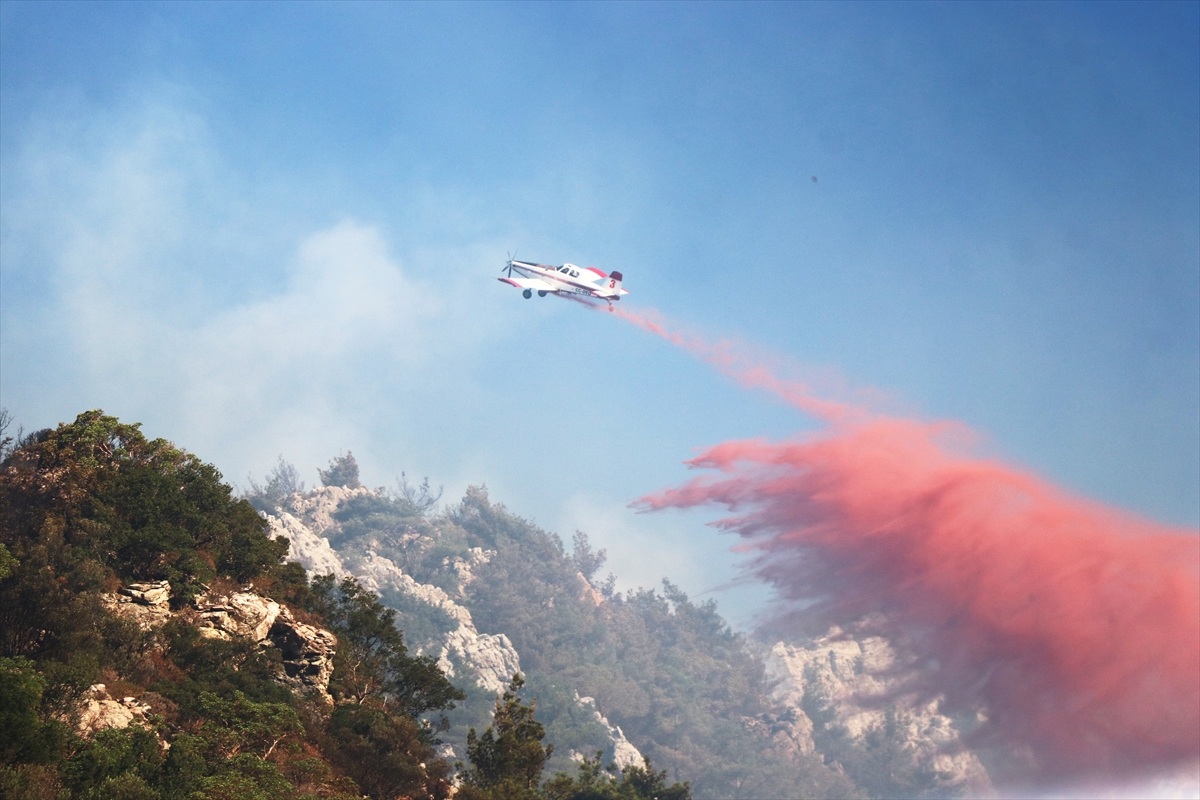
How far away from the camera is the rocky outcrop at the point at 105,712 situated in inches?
1180

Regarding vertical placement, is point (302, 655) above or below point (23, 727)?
above

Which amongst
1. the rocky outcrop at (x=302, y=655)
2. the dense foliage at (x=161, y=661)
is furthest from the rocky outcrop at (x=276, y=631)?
the dense foliage at (x=161, y=661)

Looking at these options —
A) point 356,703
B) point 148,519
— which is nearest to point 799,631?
point 356,703

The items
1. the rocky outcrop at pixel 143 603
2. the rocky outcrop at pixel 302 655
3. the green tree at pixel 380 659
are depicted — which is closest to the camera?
the rocky outcrop at pixel 143 603

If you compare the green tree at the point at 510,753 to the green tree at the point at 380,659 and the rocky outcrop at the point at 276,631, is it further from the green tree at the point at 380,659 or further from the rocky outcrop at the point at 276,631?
the rocky outcrop at the point at 276,631

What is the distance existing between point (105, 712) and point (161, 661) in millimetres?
7575

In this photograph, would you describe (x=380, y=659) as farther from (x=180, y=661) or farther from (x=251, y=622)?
(x=180, y=661)

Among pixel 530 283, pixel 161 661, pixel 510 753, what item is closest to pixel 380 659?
pixel 510 753

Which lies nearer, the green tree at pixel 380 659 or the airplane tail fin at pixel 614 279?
the green tree at pixel 380 659

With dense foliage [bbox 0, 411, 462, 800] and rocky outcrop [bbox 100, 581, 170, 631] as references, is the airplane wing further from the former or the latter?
rocky outcrop [bbox 100, 581, 170, 631]

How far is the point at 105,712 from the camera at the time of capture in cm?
3108

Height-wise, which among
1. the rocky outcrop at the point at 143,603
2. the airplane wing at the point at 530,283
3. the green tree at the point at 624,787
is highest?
the airplane wing at the point at 530,283

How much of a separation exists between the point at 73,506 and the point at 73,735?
1937 cm

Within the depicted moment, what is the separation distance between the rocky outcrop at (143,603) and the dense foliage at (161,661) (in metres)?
0.60
